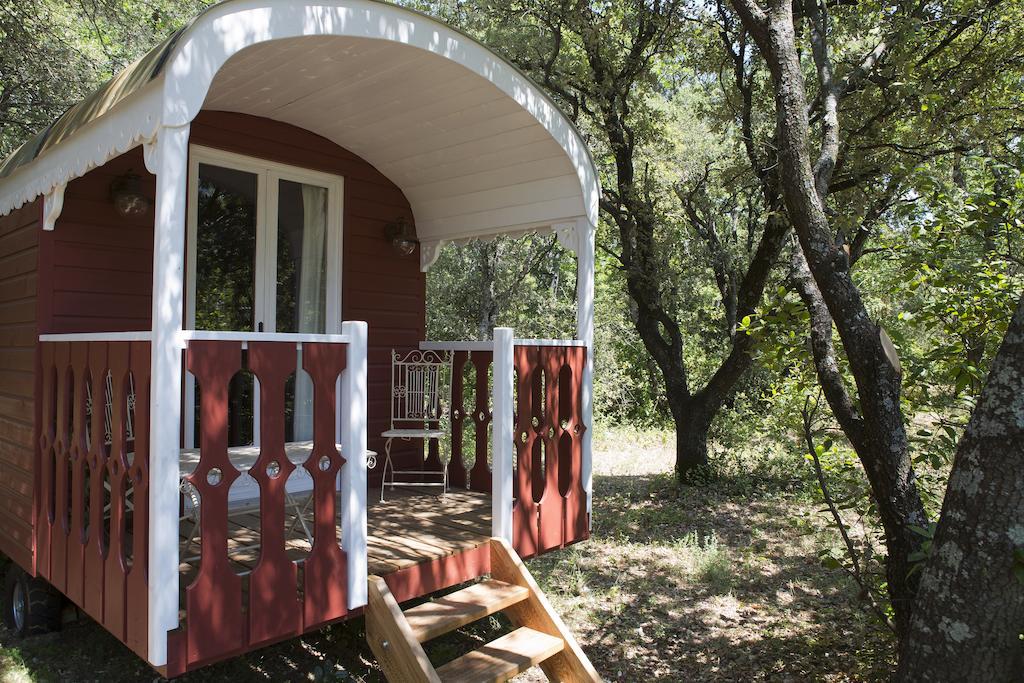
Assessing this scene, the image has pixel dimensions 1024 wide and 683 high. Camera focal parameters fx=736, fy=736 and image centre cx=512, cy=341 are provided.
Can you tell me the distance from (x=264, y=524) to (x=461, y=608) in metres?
1.07

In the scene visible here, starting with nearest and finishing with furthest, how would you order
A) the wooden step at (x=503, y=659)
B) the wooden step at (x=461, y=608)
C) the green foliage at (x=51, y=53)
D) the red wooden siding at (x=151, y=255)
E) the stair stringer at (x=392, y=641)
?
the stair stringer at (x=392, y=641), the wooden step at (x=503, y=659), the wooden step at (x=461, y=608), the red wooden siding at (x=151, y=255), the green foliage at (x=51, y=53)

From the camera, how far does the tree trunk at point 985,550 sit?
2.48 m

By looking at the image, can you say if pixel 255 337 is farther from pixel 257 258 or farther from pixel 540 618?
pixel 257 258

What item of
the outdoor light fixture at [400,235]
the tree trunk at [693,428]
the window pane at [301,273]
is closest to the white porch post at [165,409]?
the window pane at [301,273]

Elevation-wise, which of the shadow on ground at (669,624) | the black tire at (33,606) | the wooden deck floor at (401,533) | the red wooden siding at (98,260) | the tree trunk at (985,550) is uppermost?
the red wooden siding at (98,260)

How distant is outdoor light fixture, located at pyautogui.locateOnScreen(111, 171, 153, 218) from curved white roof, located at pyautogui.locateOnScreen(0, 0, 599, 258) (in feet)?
1.32

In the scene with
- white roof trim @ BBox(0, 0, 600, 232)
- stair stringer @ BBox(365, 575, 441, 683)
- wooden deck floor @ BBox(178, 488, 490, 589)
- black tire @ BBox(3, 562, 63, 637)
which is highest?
white roof trim @ BBox(0, 0, 600, 232)

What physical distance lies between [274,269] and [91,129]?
5.53ft

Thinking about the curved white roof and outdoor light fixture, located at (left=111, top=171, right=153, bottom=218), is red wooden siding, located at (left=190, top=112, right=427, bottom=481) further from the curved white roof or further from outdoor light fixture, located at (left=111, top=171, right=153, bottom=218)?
outdoor light fixture, located at (left=111, top=171, right=153, bottom=218)

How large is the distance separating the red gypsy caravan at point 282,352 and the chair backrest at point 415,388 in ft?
0.07

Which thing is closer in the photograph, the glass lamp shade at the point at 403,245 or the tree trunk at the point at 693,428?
the glass lamp shade at the point at 403,245

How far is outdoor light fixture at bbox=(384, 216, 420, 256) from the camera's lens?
18.0 ft

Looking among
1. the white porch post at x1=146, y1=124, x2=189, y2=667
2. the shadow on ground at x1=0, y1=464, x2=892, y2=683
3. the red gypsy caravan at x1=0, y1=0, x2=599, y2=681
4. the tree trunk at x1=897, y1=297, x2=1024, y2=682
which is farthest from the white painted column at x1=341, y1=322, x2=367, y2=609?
the tree trunk at x1=897, y1=297, x2=1024, y2=682

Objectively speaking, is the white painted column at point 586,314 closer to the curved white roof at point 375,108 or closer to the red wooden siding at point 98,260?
the curved white roof at point 375,108
